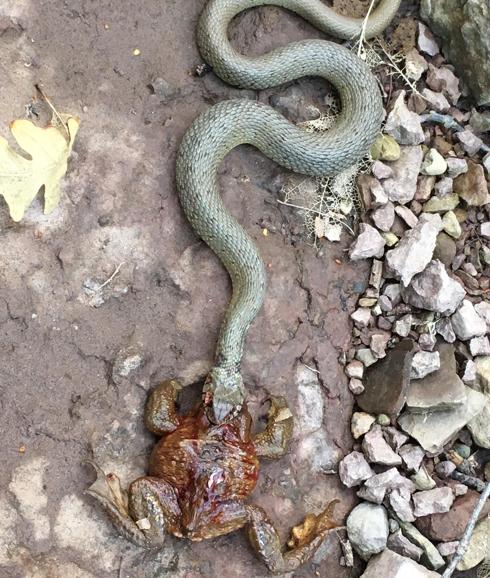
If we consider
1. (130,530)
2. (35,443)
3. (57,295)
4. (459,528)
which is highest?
(57,295)

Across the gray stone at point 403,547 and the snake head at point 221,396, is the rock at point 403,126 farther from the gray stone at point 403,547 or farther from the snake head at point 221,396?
the gray stone at point 403,547

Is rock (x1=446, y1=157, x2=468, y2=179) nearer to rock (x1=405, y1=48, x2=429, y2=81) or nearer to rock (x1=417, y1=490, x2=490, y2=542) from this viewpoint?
rock (x1=405, y1=48, x2=429, y2=81)

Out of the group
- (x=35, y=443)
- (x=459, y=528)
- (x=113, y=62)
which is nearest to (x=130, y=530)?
(x=35, y=443)

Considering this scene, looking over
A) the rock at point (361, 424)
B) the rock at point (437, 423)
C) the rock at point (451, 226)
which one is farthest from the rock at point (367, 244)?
the rock at point (361, 424)

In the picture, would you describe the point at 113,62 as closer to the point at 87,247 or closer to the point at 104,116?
the point at 104,116

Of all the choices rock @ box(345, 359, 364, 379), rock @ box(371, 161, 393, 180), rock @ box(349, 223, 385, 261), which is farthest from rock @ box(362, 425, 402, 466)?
rock @ box(371, 161, 393, 180)

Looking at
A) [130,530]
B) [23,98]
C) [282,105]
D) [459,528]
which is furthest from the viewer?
[282,105]

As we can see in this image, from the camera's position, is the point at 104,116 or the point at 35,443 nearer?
the point at 35,443
